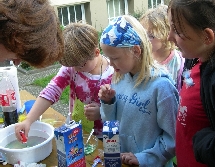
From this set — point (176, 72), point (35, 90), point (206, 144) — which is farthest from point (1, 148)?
point (35, 90)

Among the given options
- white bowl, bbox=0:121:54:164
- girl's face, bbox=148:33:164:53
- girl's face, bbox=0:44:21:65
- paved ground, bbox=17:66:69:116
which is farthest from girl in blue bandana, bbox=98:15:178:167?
paved ground, bbox=17:66:69:116

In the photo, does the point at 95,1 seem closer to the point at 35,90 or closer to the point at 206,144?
the point at 35,90

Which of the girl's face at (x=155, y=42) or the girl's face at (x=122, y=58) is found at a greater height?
the girl's face at (x=122, y=58)

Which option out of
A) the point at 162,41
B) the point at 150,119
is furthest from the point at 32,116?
the point at 162,41

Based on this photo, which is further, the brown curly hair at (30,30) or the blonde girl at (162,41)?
the blonde girl at (162,41)

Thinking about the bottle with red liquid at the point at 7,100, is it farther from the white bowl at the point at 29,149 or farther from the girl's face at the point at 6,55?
the girl's face at the point at 6,55

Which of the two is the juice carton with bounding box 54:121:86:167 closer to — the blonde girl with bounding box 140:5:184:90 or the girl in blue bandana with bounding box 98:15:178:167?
the girl in blue bandana with bounding box 98:15:178:167

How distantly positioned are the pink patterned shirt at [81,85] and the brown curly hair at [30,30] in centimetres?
69

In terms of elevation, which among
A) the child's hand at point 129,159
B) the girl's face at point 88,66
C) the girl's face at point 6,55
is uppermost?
the girl's face at point 6,55

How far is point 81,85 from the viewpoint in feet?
6.44

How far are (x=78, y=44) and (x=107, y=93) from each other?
1.04ft

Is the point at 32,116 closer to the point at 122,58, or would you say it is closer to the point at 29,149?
the point at 29,149

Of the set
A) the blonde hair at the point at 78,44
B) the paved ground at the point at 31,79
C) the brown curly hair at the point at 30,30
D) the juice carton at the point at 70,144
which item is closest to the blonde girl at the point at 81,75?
the blonde hair at the point at 78,44

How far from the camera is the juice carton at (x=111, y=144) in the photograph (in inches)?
53.1
